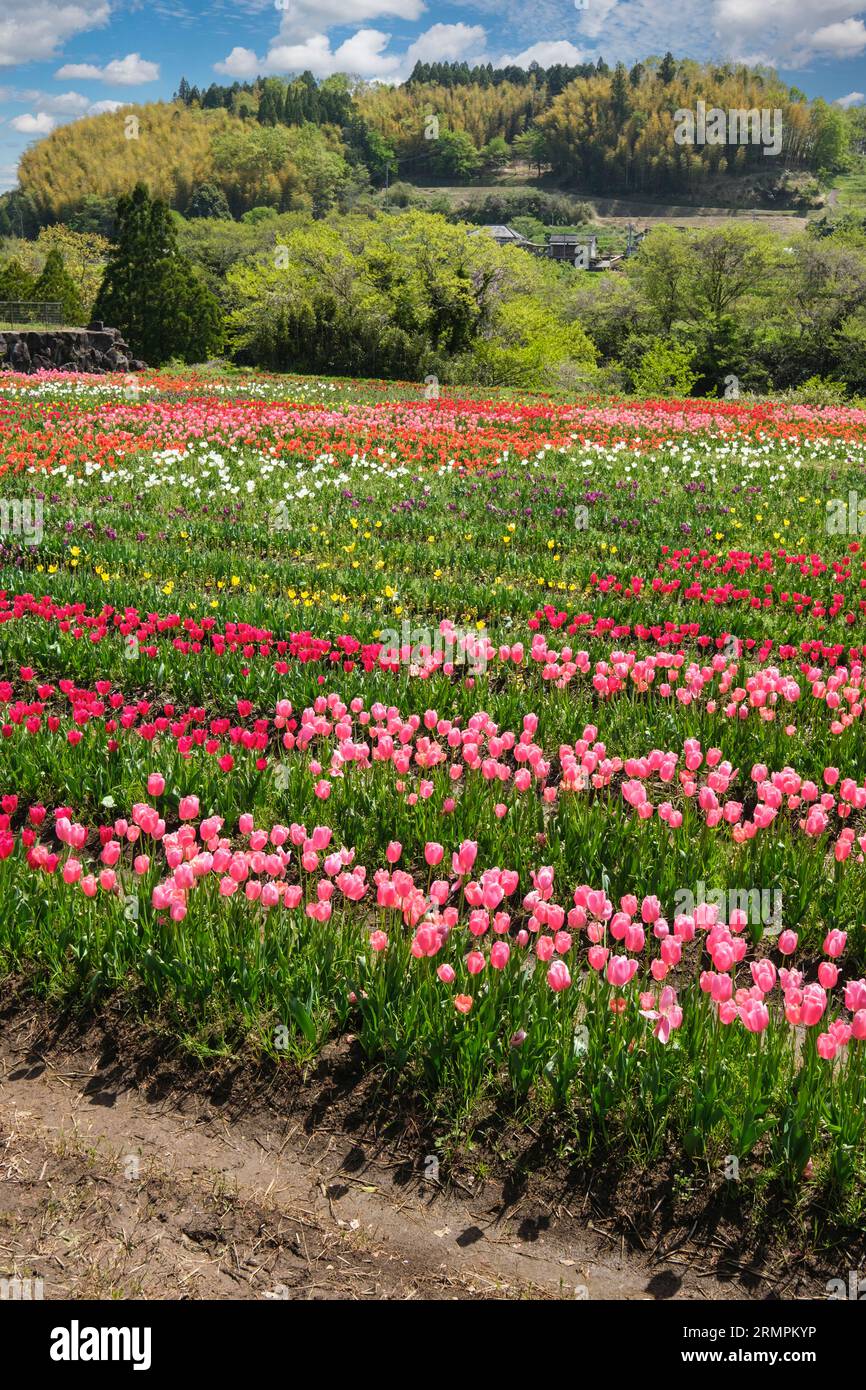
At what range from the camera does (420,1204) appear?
298cm

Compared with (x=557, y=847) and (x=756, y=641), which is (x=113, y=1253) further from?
(x=756, y=641)

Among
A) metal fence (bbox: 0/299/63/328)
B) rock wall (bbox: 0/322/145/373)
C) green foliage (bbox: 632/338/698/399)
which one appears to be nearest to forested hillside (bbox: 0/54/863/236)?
metal fence (bbox: 0/299/63/328)

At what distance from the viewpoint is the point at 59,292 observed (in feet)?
155

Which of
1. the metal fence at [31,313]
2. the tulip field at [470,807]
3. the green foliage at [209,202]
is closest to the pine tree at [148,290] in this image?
the metal fence at [31,313]

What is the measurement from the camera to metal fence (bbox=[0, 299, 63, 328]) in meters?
43.7

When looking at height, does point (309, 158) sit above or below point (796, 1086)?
above

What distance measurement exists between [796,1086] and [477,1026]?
1.06m

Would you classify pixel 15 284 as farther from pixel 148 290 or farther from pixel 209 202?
pixel 209 202

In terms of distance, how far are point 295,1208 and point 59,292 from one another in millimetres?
52586

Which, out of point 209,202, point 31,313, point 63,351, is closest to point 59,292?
point 31,313

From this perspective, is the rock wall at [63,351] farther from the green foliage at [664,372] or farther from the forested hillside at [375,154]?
the forested hillside at [375,154]

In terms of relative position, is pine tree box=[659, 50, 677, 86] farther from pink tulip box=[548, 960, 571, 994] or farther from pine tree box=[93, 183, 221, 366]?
pink tulip box=[548, 960, 571, 994]
